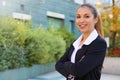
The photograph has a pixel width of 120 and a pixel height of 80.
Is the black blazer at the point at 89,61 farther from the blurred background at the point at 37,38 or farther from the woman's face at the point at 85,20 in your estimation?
the blurred background at the point at 37,38

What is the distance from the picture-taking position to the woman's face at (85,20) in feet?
9.24

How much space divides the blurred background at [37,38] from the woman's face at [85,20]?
7.16 m

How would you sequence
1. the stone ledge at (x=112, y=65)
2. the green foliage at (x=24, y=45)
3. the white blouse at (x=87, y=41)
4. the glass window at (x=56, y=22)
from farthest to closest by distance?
the glass window at (x=56, y=22) → the stone ledge at (x=112, y=65) → the green foliage at (x=24, y=45) → the white blouse at (x=87, y=41)

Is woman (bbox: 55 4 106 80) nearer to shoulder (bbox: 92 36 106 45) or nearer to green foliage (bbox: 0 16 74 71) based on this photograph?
shoulder (bbox: 92 36 106 45)

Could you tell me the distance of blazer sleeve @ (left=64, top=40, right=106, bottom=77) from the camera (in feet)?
8.79

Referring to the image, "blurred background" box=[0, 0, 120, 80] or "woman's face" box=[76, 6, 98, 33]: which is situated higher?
"woman's face" box=[76, 6, 98, 33]

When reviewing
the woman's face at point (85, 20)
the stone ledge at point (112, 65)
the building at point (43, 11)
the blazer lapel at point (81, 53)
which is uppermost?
the woman's face at point (85, 20)

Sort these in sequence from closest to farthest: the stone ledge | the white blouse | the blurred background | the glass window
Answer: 1. the white blouse
2. the blurred background
3. the stone ledge
4. the glass window

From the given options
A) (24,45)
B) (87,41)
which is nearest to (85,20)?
(87,41)

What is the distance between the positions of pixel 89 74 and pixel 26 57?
888 centimetres

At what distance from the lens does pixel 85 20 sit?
2.81m

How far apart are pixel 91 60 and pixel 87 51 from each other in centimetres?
9

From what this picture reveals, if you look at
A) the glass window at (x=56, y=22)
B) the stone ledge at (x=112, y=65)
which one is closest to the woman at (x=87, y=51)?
the stone ledge at (x=112, y=65)

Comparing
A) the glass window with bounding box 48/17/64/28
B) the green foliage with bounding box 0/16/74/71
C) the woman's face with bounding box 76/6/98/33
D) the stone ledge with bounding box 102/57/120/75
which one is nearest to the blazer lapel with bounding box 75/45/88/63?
the woman's face with bounding box 76/6/98/33
